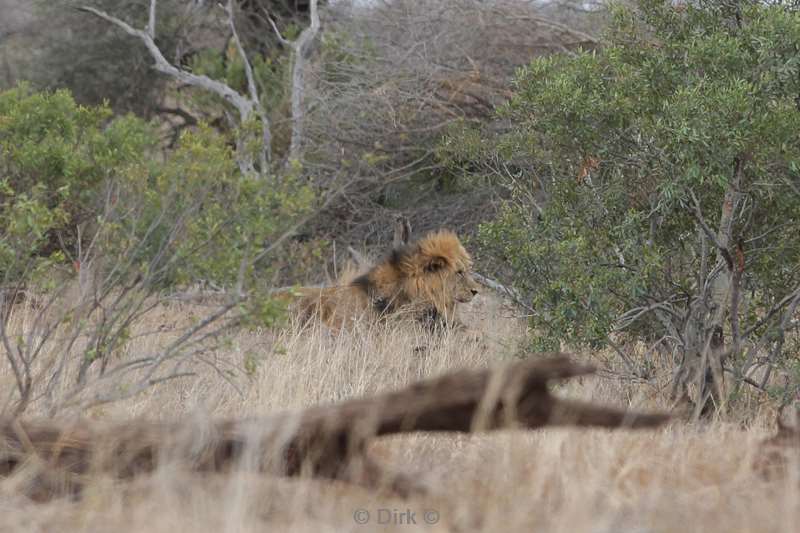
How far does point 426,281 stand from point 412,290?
0.15 m

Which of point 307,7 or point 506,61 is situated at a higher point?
point 307,7

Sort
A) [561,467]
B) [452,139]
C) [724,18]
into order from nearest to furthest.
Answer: [561,467] → [724,18] → [452,139]

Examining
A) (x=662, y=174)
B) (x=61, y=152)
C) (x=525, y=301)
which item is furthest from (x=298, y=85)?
(x=662, y=174)

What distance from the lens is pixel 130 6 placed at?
17766 millimetres

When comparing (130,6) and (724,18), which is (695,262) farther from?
(130,6)

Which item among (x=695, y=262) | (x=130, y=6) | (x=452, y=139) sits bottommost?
(x=695, y=262)

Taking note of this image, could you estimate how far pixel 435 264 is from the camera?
10008 millimetres

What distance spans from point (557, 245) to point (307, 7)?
1203 centimetres

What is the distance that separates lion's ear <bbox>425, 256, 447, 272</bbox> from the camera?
9.99m

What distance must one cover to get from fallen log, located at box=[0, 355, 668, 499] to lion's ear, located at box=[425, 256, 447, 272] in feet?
19.9

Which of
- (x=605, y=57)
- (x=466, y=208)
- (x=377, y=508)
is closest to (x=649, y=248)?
(x=605, y=57)

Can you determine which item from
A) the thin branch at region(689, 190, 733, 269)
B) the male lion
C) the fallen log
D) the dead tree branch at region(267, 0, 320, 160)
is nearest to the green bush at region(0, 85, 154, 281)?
the dead tree branch at region(267, 0, 320, 160)

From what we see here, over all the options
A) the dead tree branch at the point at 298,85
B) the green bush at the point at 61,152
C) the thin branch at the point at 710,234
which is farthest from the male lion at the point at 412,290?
the dead tree branch at the point at 298,85

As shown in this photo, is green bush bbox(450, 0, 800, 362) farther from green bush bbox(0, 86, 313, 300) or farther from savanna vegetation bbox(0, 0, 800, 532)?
green bush bbox(0, 86, 313, 300)
